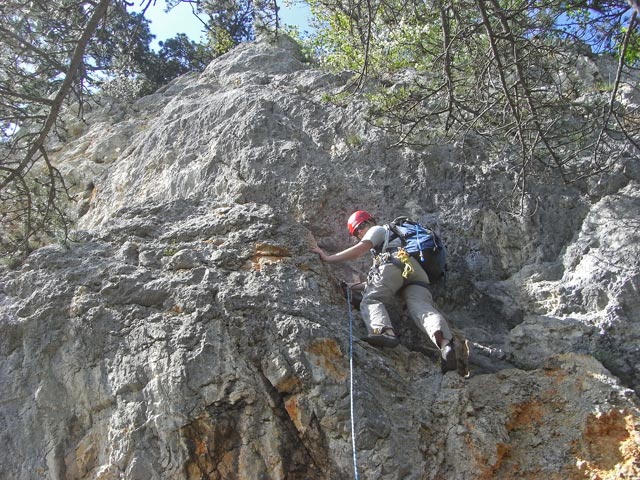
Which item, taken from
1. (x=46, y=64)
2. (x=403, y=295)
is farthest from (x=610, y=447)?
(x=46, y=64)

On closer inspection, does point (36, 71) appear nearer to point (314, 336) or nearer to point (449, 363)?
point (314, 336)

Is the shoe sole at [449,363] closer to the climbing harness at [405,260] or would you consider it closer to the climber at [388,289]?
the climber at [388,289]

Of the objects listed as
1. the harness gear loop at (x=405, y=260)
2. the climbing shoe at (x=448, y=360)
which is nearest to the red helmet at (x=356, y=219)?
the harness gear loop at (x=405, y=260)

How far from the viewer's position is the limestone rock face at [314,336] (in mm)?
4125

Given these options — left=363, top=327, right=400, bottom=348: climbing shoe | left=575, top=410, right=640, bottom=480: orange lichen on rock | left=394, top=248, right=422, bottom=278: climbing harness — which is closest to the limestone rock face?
left=575, top=410, right=640, bottom=480: orange lichen on rock

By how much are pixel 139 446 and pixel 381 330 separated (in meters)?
1.98

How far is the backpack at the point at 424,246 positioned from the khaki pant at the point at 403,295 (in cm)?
10

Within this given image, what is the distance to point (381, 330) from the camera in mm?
4941

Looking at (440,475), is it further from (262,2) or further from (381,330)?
(262,2)

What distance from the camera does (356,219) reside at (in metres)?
6.02

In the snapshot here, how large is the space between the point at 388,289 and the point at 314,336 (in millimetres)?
1028

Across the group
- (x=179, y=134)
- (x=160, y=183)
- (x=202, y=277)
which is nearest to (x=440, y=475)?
(x=202, y=277)

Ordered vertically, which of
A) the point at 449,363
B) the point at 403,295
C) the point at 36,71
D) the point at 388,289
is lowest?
the point at 449,363

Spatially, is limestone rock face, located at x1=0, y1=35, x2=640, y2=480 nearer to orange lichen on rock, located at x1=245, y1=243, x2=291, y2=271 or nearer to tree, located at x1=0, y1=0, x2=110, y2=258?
orange lichen on rock, located at x1=245, y1=243, x2=291, y2=271
